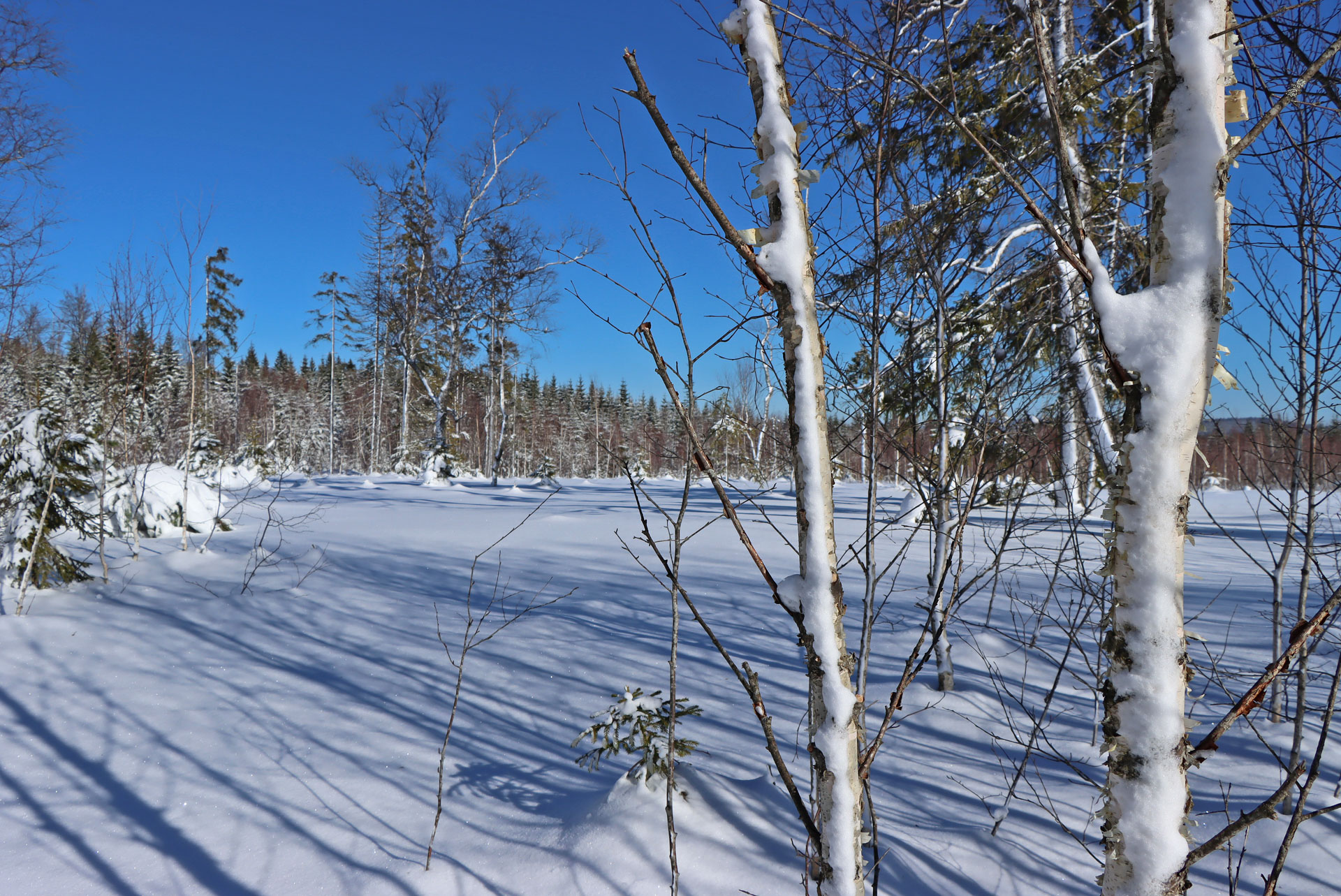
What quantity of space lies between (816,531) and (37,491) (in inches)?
290

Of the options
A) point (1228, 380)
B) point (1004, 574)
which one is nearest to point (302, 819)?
point (1228, 380)

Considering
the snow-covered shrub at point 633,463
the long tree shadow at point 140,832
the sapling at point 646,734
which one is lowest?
the long tree shadow at point 140,832

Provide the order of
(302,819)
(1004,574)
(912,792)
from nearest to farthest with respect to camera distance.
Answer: (302,819) < (912,792) < (1004,574)

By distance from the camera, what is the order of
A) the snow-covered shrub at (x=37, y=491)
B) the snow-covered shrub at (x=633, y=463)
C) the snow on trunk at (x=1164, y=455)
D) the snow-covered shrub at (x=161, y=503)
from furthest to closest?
the snow-covered shrub at (x=161, y=503), the snow-covered shrub at (x=37, y=491), the snow-covered shrub at (x=633, y=463), the snow on trunk at (x=1164, y=455)

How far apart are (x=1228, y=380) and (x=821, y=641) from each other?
75cm

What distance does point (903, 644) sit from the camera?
504cm

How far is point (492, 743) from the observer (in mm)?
3674

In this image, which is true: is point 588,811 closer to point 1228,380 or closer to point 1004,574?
point 1228,380

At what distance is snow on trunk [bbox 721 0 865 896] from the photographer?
3.44 feet

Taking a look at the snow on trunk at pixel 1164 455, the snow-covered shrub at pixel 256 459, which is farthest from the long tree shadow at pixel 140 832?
the snow-covered shrub at pixel 256 459

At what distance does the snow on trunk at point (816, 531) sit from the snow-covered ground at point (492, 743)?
756mm

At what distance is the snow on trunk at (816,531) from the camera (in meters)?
1.05

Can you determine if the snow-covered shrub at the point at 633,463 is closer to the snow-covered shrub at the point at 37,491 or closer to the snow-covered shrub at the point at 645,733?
the snow-covered shrub at the point at 645,733

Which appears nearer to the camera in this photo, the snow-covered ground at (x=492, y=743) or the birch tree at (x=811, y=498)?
the birch tree at (x=811, y=498)
